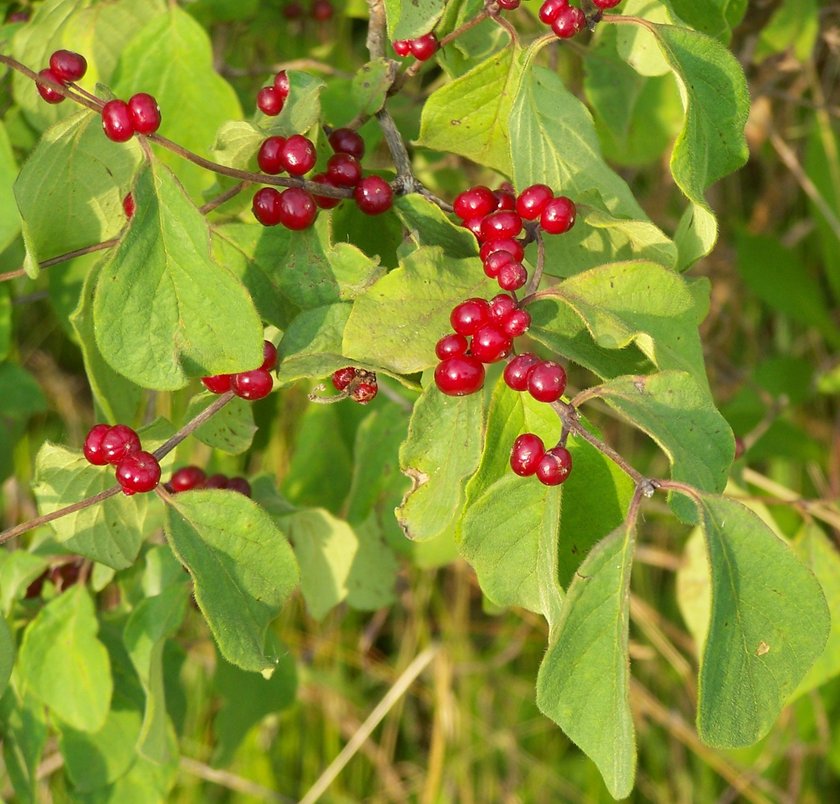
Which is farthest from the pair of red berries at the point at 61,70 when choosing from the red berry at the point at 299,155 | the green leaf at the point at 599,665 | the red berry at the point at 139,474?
the green leaf at the point at 599,665

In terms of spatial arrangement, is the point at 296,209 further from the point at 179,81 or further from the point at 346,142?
the point at 179,81

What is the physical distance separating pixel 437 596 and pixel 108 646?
4.42ft

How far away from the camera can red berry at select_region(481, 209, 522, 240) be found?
2.72 ft

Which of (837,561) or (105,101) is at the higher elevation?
(105,101)

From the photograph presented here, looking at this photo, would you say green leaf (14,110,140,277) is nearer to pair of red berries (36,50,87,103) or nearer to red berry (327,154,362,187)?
pair of red berries (36,50,87,103)

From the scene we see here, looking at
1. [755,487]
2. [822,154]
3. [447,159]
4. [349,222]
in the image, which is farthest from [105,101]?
[822,154]

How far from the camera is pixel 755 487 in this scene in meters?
1.75

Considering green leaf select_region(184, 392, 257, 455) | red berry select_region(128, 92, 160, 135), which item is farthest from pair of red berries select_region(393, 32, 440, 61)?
green leaf select_region(184, 392, 257, 455)

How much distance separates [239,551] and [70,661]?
1.21ft

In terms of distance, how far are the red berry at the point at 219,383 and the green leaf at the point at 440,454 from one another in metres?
0.17

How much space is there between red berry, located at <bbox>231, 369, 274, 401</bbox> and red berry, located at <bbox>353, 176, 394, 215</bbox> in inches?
6.4

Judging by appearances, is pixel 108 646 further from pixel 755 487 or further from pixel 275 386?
pixel 755 487

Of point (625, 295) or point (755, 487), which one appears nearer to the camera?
point (625, 295)

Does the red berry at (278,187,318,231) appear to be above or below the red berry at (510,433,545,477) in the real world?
above
